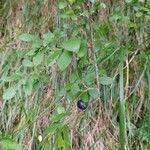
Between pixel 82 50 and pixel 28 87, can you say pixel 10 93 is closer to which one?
pixel 28 87

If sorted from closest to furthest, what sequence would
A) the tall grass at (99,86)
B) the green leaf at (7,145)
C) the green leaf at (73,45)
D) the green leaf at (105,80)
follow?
1. the green leaf at (7,145)
2. the green leaf at (73,45)
3. the green leaf at (105,80)
4. the tall grass at (99,86)

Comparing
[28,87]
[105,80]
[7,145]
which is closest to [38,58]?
[28,87]

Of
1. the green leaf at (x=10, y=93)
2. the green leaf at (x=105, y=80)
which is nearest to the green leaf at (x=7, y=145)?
the green leaf at (x=10, y=93)

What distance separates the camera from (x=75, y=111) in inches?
59.6

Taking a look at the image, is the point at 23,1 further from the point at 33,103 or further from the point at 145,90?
the point at 145,90

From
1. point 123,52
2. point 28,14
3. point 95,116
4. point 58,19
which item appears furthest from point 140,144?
point 28,14

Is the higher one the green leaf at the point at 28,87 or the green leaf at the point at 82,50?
the green leaf at the point at 82,50

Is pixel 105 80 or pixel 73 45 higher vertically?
pixel 73 45

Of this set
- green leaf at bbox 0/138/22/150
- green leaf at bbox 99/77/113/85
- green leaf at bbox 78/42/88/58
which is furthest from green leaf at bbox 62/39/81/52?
green leaf at bbox 0/138/22/150

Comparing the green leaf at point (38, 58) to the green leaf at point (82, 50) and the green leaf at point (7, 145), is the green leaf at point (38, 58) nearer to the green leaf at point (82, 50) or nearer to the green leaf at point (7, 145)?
the green leaf at point (82, 50)

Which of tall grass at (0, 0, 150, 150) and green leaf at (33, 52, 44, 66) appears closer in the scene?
green leaf at (33, 52, 44, 66)

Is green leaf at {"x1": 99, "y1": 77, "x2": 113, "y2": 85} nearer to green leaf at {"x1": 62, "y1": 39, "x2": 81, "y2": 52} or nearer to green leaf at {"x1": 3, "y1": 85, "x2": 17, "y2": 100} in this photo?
green leaf at {"x1": 62, "y1": 39, "x2": 81, "y2": 52}

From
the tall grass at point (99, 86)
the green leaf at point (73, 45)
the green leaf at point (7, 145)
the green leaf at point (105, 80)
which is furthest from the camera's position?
the tall grass at point (99, 86)

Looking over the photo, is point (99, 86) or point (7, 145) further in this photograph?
point (99, 86)
